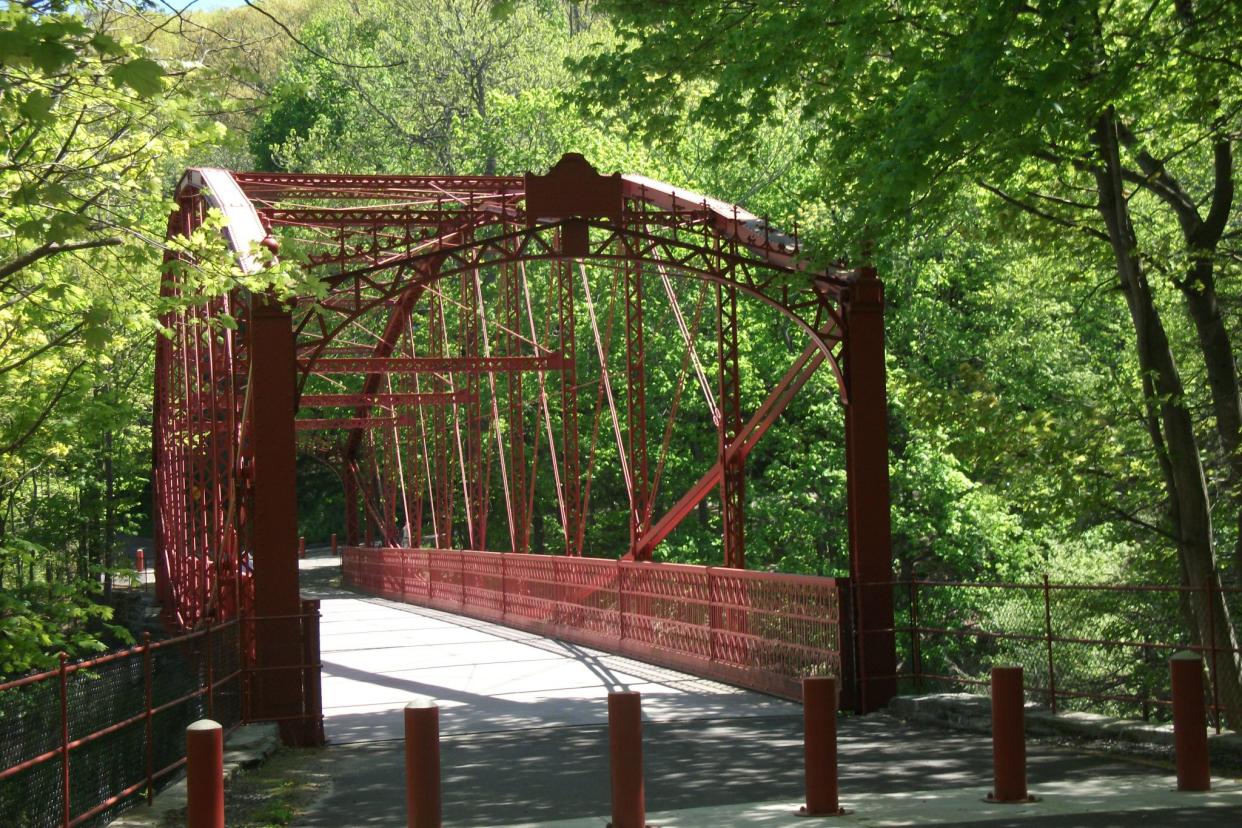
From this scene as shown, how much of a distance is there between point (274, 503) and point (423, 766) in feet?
23.8

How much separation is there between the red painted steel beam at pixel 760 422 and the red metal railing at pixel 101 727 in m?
7.05

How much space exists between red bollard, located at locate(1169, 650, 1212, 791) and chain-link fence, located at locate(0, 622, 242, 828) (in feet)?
20.9

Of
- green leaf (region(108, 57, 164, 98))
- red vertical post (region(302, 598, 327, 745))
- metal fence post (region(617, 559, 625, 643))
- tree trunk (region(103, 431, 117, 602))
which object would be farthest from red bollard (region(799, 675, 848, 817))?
tree trunk (region(103, 431, 117, 602))

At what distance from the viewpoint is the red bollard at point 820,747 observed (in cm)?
883

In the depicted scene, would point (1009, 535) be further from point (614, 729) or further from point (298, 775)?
point (614, 729)

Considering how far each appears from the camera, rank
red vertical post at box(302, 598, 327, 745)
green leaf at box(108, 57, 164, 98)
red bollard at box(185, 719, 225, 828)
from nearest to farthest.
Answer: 1. green leaf at box(108, 57, 164, 98)
2. red bollard at box(185, 719, 225, 828)
3. red vertical post at box(302, 598, 327, 745)

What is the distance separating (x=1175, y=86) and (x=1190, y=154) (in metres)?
2.47

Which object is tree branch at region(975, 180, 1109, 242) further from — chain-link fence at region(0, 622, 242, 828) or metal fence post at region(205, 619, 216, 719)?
chain-link fence at region(0, 622, 242, 828)

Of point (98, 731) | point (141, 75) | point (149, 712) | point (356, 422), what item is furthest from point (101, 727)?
point (356, 422)

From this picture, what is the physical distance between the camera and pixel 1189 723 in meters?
9.22

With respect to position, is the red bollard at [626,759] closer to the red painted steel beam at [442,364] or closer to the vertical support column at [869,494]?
the vertical support column at [869,494]

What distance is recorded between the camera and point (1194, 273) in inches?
617

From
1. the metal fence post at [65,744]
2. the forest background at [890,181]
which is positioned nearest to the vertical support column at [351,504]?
the forest background at [890,181]

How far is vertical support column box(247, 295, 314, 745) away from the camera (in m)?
14.5
